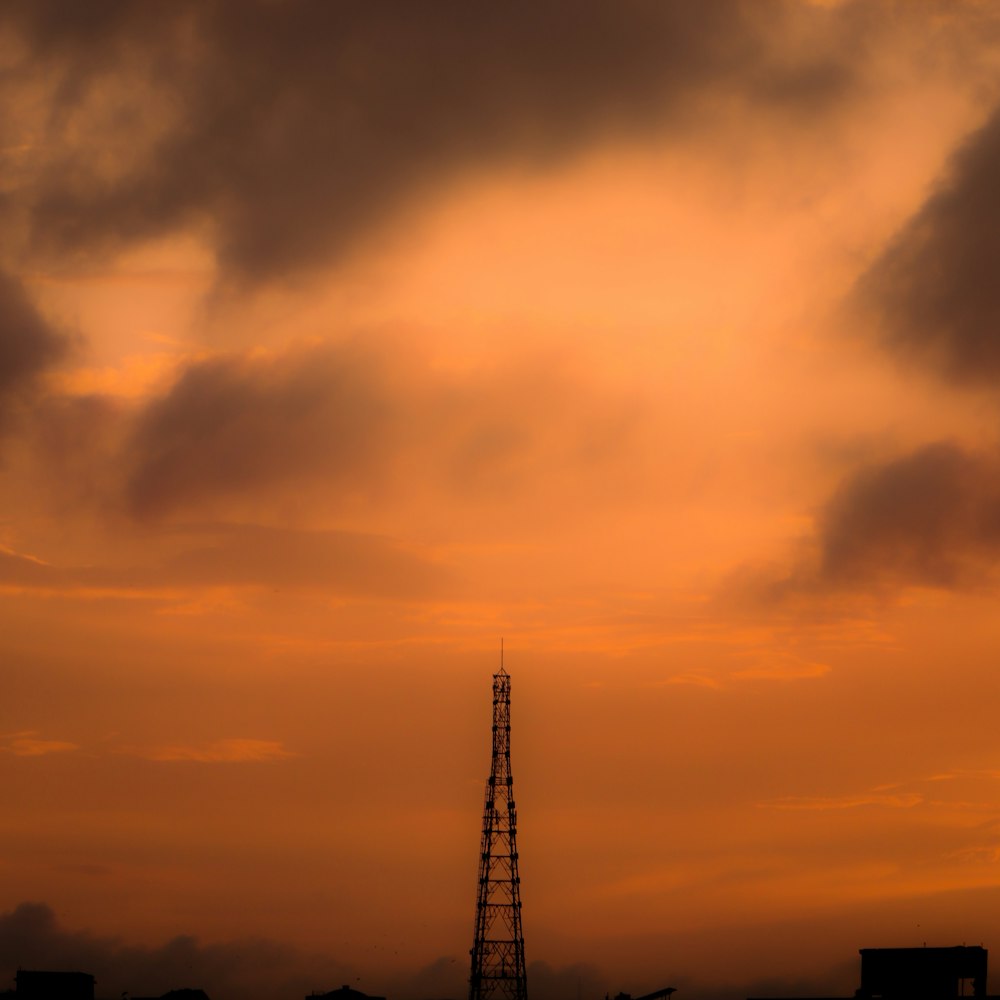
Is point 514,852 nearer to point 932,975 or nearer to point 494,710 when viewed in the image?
point 494,710

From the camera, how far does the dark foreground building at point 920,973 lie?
394ft

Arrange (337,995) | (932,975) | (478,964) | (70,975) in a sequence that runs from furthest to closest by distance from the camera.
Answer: (337,995) < (70,975) < (478,964) < (932,975)

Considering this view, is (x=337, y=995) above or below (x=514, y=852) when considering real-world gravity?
below

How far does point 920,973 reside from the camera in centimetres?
12144

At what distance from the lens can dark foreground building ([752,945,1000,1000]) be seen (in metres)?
120

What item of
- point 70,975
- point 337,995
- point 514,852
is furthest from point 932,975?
point 70,975

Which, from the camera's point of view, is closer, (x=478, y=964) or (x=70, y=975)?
(x=478, y=964)

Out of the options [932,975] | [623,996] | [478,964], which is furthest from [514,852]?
[932,975]

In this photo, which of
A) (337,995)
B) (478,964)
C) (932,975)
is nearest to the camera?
(932,975)

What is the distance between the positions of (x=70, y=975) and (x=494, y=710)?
128 ft

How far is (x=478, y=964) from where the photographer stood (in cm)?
13462

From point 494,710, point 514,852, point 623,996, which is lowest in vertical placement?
point 623,996

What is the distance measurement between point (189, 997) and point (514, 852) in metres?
30.4

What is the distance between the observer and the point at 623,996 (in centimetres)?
15100
